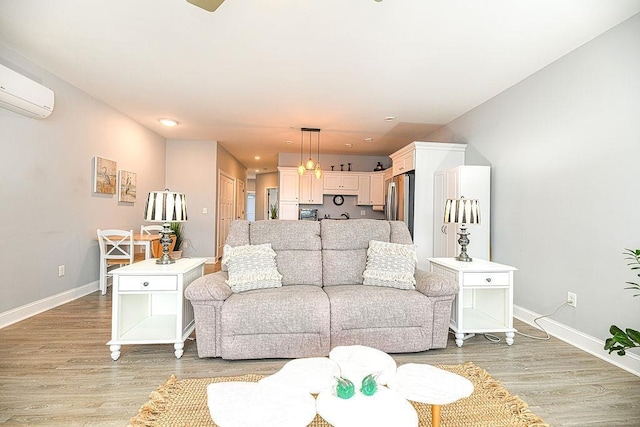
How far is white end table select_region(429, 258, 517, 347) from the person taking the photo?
2.48 metres

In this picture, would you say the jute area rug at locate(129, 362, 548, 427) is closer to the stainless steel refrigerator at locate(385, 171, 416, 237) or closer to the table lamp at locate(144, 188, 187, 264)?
the table lamp at locate(144, 188, 187, 264)

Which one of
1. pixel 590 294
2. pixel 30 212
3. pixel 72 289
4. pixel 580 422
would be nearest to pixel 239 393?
pixel 580 422

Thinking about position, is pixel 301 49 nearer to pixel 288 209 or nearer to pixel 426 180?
pixel 426 180

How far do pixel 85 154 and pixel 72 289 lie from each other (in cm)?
163

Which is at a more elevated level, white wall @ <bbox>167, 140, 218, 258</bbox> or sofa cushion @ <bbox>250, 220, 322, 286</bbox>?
white wall @ <bbox>167, 140, 218, 258</bbox>

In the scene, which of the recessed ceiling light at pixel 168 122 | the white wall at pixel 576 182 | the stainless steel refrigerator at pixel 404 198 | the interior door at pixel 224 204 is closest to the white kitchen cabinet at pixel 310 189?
the interior door at pixel 224 204

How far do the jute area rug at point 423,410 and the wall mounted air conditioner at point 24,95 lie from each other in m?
2.79

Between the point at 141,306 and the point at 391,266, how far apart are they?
81.6 inches

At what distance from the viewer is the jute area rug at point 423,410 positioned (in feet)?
4.94

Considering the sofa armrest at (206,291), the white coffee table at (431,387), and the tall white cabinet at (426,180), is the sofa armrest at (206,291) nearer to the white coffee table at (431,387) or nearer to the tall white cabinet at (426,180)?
the white coffee table at (431,387)

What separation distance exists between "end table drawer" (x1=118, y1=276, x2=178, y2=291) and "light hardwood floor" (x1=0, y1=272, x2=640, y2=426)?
0.50 m

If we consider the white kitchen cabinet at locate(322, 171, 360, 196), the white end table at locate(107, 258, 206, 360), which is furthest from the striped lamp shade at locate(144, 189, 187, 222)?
the white kitchen cabinet at locate(322, 171, 360, 196)

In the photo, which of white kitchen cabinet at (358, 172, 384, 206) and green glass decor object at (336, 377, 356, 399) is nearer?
green glass decor object at (336, 377, 356, 399)

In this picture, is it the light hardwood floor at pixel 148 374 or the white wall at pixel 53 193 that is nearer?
the light hardwood floor at pixel 148 374
